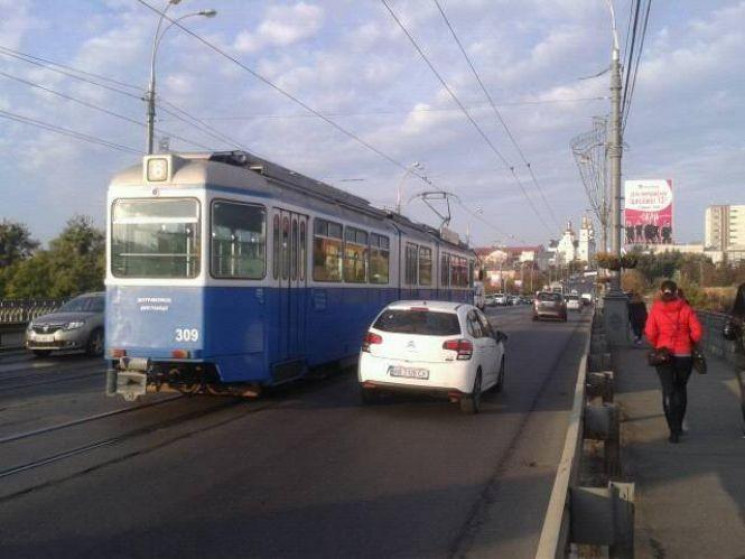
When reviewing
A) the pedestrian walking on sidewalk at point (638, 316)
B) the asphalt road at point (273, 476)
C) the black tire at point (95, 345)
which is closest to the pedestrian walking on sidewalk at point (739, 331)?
the asphalt road at point (273, 476)

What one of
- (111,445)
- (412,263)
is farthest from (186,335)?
(412,263)

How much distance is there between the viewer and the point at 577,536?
5742 millimetres

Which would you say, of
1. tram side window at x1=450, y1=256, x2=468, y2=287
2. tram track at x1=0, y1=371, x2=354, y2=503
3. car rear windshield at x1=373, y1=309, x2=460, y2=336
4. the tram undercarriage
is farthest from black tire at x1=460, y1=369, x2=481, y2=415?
tram side window at x1=450, y1=256, x2=468, y2=287

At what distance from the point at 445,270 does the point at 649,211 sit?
70.6 ft

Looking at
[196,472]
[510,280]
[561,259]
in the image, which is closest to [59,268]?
[196,472]

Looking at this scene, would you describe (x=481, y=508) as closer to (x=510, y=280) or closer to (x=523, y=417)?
(x=523, y=417)

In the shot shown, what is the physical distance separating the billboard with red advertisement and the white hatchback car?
108 feet

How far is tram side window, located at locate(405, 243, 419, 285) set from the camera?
2075 cm

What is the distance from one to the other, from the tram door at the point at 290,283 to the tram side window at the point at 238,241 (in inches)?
14.1

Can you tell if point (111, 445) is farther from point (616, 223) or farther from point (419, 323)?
point (616, 223)

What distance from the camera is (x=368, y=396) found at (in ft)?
41.3

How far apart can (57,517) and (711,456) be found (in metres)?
6.76

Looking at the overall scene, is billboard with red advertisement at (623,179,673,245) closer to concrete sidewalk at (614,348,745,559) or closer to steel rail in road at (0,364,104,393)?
concrete sidewalk at (614,348,745,559)

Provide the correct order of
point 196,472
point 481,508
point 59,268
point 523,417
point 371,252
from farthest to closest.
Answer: point 59,268, point 371,252, point 523,417, point 196,472, point 481,508
